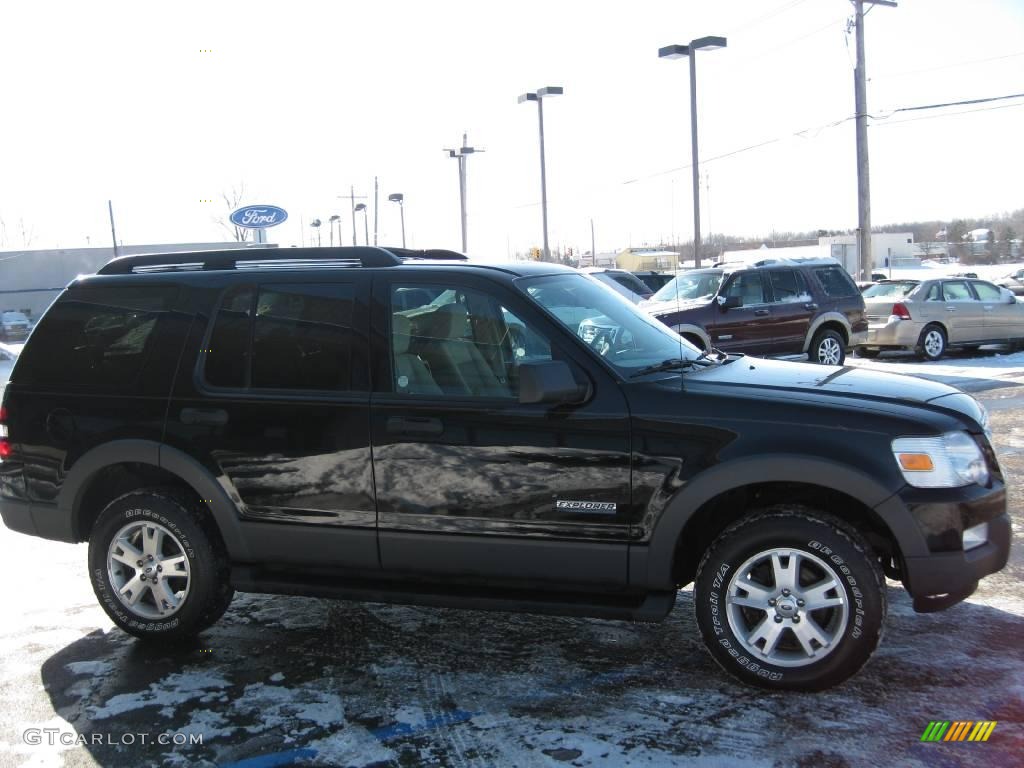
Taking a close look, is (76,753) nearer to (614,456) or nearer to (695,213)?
(614,456)

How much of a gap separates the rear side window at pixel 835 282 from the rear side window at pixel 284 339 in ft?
38.8

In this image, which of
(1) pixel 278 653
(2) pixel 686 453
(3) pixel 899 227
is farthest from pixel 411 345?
(3) pixel 899 227

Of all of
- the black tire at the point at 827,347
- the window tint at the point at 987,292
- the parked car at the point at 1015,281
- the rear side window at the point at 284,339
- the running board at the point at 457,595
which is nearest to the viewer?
the running board at the point at 457,595

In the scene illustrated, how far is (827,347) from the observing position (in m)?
14.7

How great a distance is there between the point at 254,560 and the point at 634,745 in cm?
208

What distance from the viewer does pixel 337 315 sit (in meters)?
4.45

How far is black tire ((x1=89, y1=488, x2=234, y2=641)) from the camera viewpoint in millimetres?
4559

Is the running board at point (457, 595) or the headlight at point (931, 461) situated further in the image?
the running board at point (457, 595)

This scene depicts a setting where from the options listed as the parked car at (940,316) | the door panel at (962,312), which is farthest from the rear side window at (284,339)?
the door panel at (962,312)

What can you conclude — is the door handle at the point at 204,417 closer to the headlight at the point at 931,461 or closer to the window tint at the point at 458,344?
the window tint at the point at 458,344

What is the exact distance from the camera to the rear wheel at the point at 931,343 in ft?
55.0

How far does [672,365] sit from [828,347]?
36.6 ft

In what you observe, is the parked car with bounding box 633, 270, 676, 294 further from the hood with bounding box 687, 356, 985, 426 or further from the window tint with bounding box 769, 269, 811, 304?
the hood with bounding box 687, 356, 985, 426

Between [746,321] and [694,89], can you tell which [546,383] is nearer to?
[746,321]
